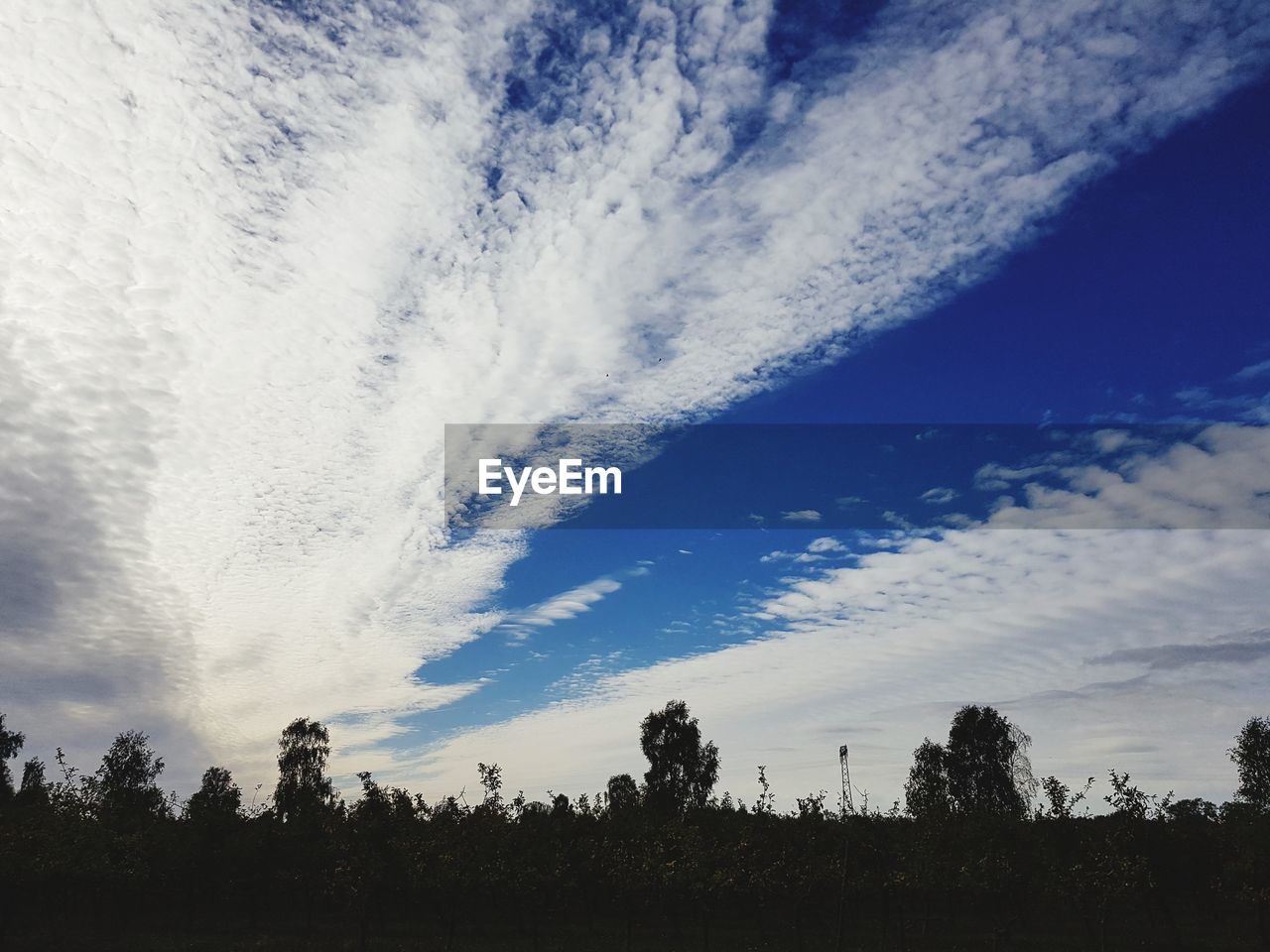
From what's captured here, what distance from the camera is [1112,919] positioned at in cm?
6844

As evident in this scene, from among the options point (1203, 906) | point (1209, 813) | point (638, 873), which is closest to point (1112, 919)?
point (1203, 906)

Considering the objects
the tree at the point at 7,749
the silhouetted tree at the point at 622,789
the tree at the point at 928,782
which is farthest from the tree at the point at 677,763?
the tree at the point at 7,749

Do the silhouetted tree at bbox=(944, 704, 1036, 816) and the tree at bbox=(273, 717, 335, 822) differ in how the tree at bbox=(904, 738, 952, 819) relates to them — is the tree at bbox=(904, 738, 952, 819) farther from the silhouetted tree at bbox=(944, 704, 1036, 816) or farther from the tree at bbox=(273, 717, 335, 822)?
the tree at bbox=(273, 717, 335, 822)

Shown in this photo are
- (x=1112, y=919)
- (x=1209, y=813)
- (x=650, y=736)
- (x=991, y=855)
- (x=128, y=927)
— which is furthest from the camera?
(x=650, y=736)

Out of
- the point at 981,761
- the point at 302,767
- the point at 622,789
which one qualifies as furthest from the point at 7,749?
the point at 981,761

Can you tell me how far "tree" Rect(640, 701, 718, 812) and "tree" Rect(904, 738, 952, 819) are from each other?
2405cm

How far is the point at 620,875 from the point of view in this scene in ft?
165

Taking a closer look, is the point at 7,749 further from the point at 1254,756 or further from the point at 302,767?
the point at 1254,756

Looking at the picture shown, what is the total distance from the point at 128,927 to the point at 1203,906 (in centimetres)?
8421

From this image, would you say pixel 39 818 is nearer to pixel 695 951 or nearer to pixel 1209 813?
pixel 695 951

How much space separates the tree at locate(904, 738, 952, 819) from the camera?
5500cm

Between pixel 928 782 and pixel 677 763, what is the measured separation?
37.6 meters

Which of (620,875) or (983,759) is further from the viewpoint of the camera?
(983,759)

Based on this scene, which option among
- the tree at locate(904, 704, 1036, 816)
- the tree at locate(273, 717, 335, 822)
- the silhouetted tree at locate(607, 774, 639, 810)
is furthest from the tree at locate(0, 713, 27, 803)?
the tree at locate(904, 704, 1036, 816)
